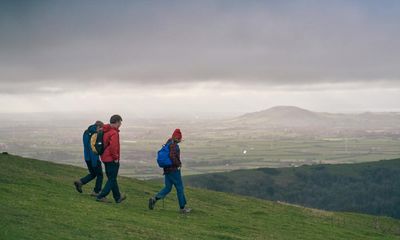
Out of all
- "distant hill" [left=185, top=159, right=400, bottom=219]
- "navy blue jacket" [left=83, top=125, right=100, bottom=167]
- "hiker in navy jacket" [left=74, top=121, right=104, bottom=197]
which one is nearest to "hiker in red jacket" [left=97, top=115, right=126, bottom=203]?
"hiker in navy jacket" [left=74, top=121, right=104, bottom=197]

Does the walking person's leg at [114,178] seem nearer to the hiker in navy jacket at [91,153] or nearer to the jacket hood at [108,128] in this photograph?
the hiker in navy jacket at [91,153]

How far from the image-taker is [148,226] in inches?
800

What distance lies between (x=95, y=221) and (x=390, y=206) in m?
116

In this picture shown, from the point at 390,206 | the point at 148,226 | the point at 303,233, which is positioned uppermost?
the point at 148,226

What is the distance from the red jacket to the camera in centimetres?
2277

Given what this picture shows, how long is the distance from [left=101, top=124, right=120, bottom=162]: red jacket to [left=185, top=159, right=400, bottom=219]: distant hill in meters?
106

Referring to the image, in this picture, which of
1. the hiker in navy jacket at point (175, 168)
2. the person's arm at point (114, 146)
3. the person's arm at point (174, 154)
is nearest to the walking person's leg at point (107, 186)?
the person's arm at point (114, 146)

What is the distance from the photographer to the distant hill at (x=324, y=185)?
13050 cm

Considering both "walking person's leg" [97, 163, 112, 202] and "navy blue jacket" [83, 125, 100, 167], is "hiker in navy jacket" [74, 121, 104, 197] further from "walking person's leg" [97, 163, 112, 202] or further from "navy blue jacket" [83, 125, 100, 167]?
"walking person's leg" [97, 163, 112, 202]

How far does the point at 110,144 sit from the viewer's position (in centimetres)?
2280

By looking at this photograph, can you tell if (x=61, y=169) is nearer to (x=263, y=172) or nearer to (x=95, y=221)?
Result: (x=95, y=221)

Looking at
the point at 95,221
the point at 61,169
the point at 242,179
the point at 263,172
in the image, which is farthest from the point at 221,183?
the point at 95,221

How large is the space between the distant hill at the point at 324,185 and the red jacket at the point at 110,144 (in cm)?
10598

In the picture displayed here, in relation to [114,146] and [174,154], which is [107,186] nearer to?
[114,146]
